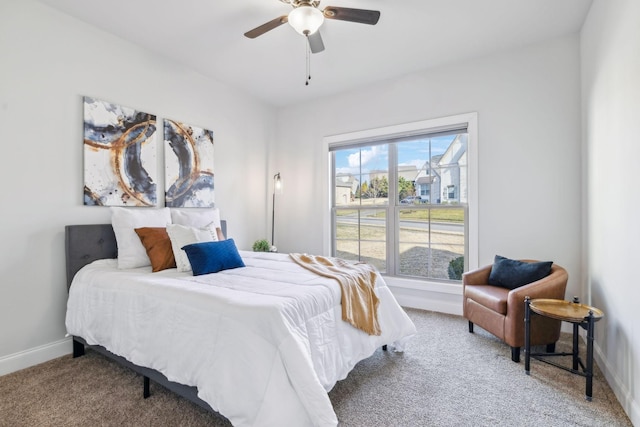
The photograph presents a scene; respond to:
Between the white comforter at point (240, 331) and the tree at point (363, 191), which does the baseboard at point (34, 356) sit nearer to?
the white comforter at point (240, 331)

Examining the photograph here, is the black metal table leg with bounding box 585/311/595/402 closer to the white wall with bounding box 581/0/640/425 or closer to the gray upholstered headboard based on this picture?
the white wall with bounding box 581/0/640/425

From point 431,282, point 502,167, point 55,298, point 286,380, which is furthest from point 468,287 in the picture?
point 55,298

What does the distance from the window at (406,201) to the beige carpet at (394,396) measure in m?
1.38

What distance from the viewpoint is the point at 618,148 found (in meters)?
1.97

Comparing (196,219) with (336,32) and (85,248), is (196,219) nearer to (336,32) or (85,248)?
(85,248)

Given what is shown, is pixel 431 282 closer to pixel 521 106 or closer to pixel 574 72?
pixel 521 106

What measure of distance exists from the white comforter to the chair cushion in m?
0.73

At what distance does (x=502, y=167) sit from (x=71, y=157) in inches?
159

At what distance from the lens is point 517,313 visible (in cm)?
229

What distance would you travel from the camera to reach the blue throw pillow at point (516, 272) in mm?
2590

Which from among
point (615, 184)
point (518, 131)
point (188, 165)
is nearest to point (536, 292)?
point (615, 184)

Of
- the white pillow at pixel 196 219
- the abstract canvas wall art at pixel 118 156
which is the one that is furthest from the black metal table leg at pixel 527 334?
the abstract canvas wall art at pixel 118 156

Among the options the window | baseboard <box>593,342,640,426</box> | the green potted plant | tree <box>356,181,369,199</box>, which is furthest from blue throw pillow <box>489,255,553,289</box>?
the green potted plant

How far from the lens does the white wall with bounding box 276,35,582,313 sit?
2877mm
